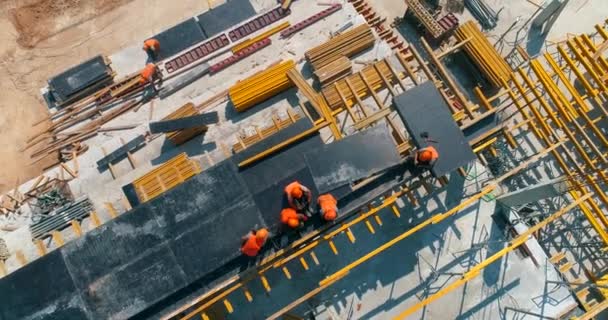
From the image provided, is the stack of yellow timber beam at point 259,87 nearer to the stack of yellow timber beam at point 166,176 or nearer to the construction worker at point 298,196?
the stack of yellow timber beam at point 166,176

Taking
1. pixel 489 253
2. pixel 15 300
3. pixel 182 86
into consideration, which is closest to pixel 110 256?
pixel 15 300

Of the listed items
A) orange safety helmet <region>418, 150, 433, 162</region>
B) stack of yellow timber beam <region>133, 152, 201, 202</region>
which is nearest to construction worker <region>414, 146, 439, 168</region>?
orange safety helmet <region>418, 150, 433, 162</region>

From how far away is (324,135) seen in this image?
22.2 meters

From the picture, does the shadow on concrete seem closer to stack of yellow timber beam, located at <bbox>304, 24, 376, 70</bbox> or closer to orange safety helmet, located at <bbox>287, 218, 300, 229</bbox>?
stack of yellow timber beam, located at <bbox>304, 24, 376, 70</bbox>

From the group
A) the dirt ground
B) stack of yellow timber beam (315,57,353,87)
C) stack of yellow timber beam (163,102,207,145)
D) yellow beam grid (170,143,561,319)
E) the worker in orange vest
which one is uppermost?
the dirt ground

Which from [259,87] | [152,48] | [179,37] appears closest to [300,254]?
[259,87]

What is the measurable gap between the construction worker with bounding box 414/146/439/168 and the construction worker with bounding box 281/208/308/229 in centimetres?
475

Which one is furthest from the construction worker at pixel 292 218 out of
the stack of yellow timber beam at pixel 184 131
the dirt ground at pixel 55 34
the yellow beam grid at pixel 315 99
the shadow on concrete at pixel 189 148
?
the dirt ground at pixel 55 34

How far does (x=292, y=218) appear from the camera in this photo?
55.3ft

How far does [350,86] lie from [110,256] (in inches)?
472

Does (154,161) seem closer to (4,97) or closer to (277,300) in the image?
(277,300)

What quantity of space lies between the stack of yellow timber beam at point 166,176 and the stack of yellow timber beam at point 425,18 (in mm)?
14251

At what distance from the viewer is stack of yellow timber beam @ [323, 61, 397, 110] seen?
69.4 feet

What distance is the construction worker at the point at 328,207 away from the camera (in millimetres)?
16672
